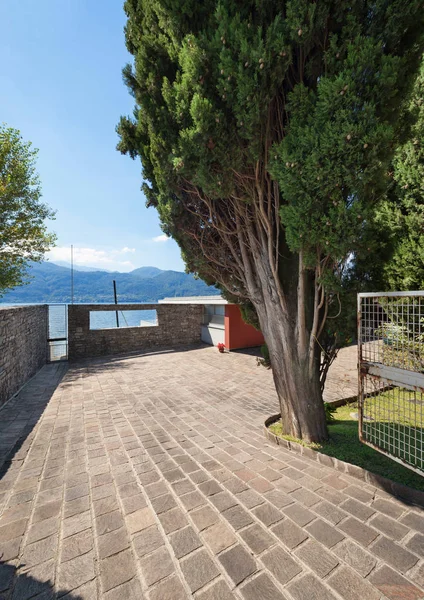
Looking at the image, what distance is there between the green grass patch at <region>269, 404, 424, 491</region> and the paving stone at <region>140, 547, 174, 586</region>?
227 centimetres

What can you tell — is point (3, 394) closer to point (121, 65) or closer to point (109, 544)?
point (109, 544)

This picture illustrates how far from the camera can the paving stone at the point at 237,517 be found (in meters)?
2.21

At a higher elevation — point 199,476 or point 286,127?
point 286,127

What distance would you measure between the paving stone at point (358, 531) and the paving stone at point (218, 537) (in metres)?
0.94

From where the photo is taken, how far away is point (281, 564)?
1.83 m

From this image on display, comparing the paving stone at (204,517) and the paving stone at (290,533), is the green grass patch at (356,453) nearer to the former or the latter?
the paving stone at (290,533)

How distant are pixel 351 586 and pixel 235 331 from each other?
9595 mm

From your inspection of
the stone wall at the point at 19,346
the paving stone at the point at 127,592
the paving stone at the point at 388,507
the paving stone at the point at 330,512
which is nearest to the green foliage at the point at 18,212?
the stone wall at the point at 19,346

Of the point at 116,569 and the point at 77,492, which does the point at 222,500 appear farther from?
the point at 77,492

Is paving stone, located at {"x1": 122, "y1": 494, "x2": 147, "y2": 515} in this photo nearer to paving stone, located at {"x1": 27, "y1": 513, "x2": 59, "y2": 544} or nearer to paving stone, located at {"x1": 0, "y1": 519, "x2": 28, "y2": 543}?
paving stone, located at {"x1": 27, "y1": 513, "x2": 59, "y2": 544}

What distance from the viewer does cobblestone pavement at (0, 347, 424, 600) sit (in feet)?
5.61

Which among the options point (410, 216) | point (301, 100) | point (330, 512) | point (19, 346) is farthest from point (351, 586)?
point (19, 346)

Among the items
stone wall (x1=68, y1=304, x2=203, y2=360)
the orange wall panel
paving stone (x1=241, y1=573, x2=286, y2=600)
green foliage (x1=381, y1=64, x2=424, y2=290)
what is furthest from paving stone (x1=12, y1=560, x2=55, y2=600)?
stone wall (x1=68, y1=304, x2=203, y2=360)

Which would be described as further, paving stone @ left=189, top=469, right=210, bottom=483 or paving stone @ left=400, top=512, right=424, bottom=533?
paving stone @ left=189, top=469, right=210, bottom=483
